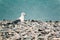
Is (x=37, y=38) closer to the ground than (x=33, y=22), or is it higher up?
closer to the ground

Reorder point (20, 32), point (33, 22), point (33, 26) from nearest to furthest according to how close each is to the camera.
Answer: point (20, 32) < point (33, 26) < point (33, 22)

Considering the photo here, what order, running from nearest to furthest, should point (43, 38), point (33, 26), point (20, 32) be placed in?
point (43, 38) < point (20, 32) < point (33, 26)

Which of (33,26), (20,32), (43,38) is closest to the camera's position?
(43,38)

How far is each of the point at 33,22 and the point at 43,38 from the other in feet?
30.9

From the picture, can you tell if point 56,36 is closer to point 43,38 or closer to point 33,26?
point 43,38

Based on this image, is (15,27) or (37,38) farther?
(15,27)

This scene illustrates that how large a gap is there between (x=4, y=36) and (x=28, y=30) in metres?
4.01

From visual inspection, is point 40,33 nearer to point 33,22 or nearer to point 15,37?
point 15,37

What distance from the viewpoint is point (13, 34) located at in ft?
132

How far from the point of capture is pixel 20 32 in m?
40.8

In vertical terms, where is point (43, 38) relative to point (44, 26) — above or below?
below

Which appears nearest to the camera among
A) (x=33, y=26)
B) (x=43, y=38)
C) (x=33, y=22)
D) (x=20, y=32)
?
(x=43, y=38)

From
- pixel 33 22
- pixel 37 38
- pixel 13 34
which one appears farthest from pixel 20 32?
pixel 33 22

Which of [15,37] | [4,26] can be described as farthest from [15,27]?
[15,37]
